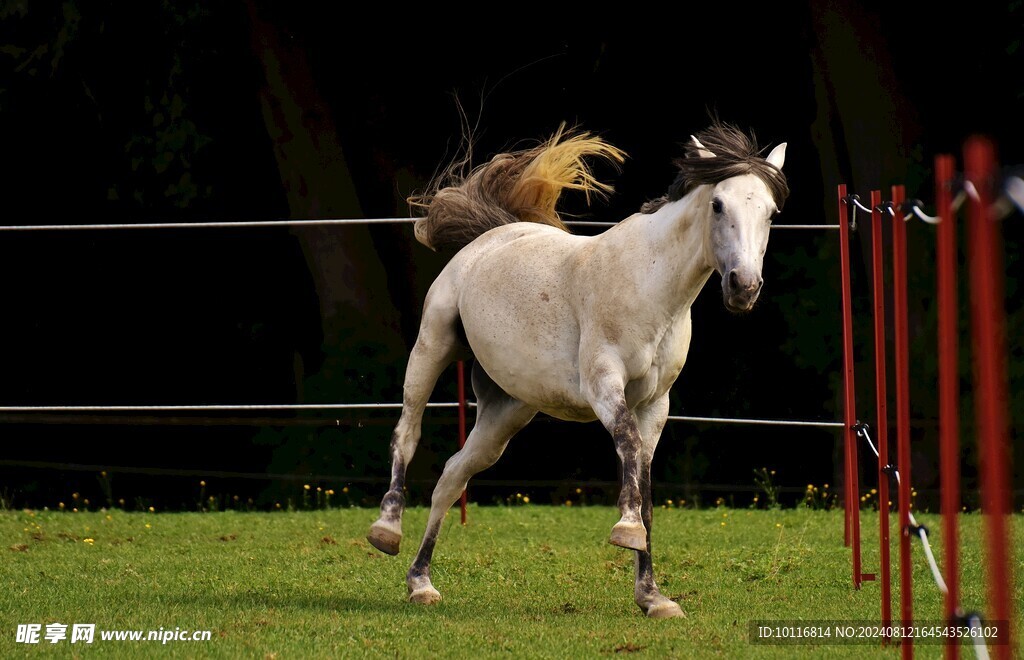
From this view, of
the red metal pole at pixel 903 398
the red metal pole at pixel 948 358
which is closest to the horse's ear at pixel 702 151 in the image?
the red metal pole at pixel 903 398

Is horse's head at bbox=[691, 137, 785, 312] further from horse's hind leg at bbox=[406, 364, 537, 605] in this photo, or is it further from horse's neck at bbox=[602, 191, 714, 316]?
horse's hind leg at bbox=[406, 364, 537, 605]

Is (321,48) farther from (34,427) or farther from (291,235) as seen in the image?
(34,427)

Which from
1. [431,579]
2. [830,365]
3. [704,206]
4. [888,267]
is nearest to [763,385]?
[830,365]

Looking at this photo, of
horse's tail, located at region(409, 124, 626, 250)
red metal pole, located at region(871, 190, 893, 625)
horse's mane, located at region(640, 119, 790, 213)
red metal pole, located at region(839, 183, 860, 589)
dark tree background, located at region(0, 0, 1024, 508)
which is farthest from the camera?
dark tree background, located at region(0, 0, 1024, 508)

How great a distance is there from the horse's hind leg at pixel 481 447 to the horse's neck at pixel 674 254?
105cm

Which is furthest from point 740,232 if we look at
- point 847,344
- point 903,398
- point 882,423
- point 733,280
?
point 847,344

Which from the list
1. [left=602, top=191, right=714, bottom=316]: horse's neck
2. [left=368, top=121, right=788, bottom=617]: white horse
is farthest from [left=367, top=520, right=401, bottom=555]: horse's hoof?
[left=602, top=191, right=714, bottom=316]: horse's neck

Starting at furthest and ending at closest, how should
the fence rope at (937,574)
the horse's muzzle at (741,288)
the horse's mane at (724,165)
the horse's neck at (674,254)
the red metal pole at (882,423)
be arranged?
the horse's neck at (674,254) → the horse's mane at (724,165) → the horse's muzzle at (741,288) → the red metal pole at (882,423) → the fence rope at (937,574)

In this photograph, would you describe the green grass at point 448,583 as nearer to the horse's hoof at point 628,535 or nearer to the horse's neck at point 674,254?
the horse's hoof at point 628,535

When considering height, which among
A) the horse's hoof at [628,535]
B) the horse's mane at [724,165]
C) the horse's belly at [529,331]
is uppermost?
the horse's mane at [724,165]

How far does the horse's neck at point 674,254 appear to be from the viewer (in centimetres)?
534

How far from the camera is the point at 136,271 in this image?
1166 centimetres

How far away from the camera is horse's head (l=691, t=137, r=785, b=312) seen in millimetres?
4906

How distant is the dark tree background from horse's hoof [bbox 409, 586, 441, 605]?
14.9 ft
